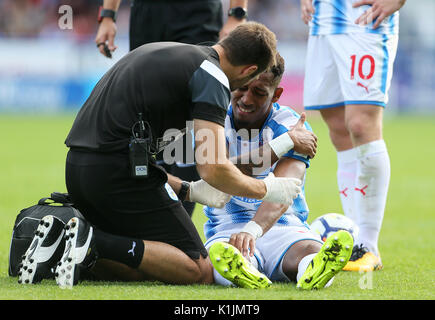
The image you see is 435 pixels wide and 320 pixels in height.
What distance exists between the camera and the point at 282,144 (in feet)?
13.9

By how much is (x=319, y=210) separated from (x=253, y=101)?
10.6ft

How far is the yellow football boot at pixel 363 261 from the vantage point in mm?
4578

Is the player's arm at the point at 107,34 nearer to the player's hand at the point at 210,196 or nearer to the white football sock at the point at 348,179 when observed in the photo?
the player's hand at the point at 210,196

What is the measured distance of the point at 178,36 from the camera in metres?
5.58

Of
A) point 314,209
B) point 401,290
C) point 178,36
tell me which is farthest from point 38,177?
point 401,290

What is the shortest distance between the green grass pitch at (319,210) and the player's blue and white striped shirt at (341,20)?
5.10 ft

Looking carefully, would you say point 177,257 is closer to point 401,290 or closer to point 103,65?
point 401,290

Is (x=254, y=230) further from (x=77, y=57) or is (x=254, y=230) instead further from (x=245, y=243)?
(x=77, y=57)

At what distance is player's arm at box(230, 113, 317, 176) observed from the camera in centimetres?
424

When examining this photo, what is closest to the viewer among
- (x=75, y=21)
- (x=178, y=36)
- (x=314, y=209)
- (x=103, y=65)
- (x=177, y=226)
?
(x=177, y=226)

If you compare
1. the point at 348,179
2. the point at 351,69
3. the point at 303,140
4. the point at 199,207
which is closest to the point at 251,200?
the point at 303,140

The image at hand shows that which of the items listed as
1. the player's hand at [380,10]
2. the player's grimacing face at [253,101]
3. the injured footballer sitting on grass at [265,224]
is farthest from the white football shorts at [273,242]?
the player's hand at [380,10]

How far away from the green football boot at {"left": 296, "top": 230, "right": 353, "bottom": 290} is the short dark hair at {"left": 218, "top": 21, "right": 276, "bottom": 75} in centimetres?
97
